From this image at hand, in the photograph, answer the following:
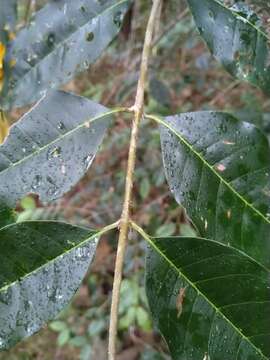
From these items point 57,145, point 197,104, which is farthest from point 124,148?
point 57,145

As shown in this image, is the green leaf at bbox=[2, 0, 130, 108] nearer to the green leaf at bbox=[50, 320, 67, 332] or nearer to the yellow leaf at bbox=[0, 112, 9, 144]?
the yellow leaf at bbox=[0, 112, 9, 144]

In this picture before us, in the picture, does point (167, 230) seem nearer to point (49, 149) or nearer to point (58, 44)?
point (58, 44)

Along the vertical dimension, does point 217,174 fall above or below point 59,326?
above

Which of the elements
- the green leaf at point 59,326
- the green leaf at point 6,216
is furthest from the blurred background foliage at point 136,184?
the green leaf at point 6,216

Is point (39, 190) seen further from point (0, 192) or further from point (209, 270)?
point (209, 270)

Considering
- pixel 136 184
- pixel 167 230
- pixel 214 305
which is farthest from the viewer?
pixel 136 184

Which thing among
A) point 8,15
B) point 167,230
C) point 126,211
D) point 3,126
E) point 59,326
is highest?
point 8,15

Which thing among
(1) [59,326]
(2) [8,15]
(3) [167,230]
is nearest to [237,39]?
(2) [8,15]
